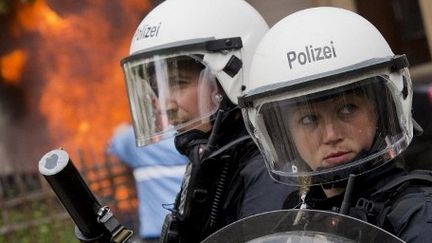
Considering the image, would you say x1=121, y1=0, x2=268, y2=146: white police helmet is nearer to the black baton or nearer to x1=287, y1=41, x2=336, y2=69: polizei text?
the black baton

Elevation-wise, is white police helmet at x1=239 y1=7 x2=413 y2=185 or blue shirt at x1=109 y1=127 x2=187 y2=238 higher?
white police helmet at x1=239 y1=7 x2=413 y2=185

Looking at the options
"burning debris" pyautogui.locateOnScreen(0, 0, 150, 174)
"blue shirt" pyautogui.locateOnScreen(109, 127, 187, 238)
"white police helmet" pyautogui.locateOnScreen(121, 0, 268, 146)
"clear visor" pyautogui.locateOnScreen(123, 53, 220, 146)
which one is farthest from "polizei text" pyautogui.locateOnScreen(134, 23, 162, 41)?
"burning debris" pyautogui.locateOnScreen(0, 0, 150, 174)

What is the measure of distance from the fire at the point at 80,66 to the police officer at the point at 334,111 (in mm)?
8727

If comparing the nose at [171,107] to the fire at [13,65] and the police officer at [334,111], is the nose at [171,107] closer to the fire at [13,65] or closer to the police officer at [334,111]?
the police officer at [334,111]

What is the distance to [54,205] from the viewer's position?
9.62m

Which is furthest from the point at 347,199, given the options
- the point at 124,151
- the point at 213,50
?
the point at 124,151

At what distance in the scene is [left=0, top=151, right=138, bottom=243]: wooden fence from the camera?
921 centimetres

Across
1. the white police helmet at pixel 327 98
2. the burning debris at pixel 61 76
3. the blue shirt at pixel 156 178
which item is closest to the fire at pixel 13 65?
the burning debris at pixel 61 76

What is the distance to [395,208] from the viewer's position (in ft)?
7.14

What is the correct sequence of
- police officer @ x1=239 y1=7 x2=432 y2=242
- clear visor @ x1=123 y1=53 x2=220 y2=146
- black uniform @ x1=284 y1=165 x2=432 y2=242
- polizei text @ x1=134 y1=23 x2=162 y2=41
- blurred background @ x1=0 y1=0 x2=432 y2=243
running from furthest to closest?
blurred background @ x1=0 y1=0 x2=432 y2=243 → polizei text @ x1=134 y1=23 x2=162 y2=41 → clear visor @ x1=123 y1=53 x2=220 y2=146 → police officer @ x1=239 y1=7 x2=432 y2=242 → black uniform @ x1=284 y1=165 x2=432 y2=242

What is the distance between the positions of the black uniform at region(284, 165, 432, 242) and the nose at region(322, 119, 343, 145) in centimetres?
10

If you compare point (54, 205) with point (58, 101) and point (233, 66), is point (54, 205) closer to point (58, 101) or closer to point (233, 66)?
point (58, 101)

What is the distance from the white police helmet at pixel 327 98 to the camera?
93.3 inches

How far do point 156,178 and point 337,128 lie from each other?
3047 mm
